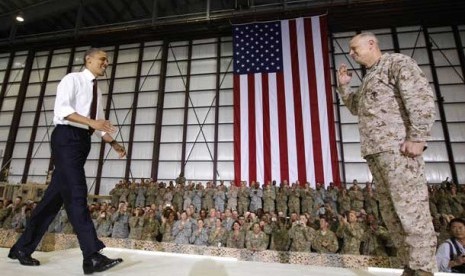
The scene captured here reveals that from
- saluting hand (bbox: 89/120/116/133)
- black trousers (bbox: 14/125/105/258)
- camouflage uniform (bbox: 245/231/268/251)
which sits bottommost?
camouflage uniform (bbox: 245/231/268/251)

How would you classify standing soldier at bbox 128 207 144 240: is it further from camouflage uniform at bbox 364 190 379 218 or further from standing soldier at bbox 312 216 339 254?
camouflage uniform at bbox 364 190 379 218

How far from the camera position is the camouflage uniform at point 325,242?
5176mm

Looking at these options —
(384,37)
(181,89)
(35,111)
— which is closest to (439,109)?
(384,37)

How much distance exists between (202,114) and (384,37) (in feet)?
21.1

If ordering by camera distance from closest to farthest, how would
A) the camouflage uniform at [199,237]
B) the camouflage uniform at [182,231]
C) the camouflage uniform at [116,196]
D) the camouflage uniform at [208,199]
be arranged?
the camouflage uniform at [199,237]
the camouflage uniform at [182,231]
the camouflage uniform at [208,199]
the camouflage uniform at [116,196]

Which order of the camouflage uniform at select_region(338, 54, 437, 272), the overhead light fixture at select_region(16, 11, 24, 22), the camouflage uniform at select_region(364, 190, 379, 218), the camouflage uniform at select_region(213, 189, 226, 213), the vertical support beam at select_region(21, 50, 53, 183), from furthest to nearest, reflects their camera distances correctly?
the overhead light fixture at select_region(16, 11, 24, 22)
the vertical support beam at select_region(21, 50, 53, 183)
the camouflage uniform at select_region(213, 189, 226, 213)
the camouflage uniform at select_region(364, 190, 379, 218)
the camouflage uniform at select_region(338, 54, 437, 272)

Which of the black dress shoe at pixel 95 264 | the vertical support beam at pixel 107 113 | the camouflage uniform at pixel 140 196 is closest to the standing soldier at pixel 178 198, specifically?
the camouflage uniform at pixel 140 196

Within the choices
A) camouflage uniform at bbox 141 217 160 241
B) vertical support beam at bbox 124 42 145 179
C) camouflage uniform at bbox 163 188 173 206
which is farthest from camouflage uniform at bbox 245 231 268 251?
vertical support beam at bbox 124 42 145 179

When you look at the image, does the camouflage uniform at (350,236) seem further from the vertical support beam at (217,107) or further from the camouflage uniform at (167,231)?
the vertical support beam at (217,107)

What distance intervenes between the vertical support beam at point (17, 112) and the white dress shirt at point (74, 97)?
12126 millimetres

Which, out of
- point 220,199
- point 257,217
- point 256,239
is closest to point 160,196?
point 220,199

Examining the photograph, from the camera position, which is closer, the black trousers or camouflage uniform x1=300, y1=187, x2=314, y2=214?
the black trousers

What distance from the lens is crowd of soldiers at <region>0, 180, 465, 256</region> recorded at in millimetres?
5371

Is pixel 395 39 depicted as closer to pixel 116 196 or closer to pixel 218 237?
pixel 218 237
